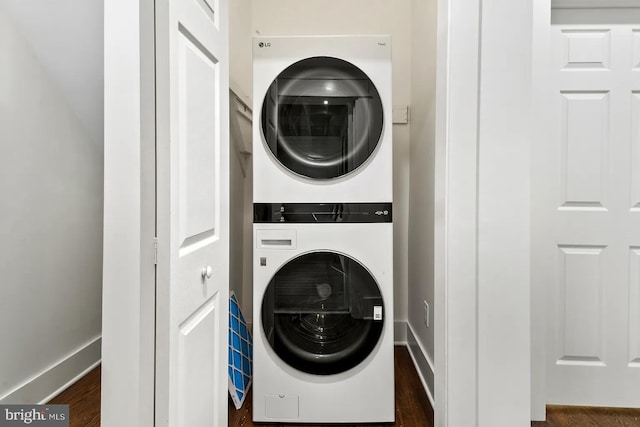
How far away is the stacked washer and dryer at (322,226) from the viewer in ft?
5.39

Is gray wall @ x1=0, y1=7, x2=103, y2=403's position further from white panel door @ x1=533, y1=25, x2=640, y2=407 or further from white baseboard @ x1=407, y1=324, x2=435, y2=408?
white panel door @ x1=533, y1=25, x2=640, y2=407

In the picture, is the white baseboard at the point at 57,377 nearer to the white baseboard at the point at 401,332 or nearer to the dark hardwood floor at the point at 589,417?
the dark hardwood floor at the point at 589,417

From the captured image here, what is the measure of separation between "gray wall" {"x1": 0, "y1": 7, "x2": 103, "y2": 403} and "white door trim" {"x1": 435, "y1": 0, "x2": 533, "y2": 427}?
41.8 inches

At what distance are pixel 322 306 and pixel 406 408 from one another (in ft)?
2.19

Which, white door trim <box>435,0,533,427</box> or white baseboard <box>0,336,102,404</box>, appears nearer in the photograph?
white baseboard <box>0,336,102,404</box>

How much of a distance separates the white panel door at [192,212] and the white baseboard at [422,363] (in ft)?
3.36

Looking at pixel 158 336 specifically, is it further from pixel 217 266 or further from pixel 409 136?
pixel 409 136

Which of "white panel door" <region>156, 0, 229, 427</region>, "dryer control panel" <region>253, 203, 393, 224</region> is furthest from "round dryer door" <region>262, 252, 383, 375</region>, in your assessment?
"white panel door" <region>156, 0, 229, 427</region>

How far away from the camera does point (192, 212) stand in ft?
3.12

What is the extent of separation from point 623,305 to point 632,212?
454mm

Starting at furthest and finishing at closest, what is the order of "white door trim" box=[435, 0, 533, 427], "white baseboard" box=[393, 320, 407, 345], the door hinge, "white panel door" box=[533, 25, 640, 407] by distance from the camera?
"white baseboard" box=[393, 320, 407, 345]
"white panel door" box=[533, 25, 640, 407]
"white door trim" box=[435, 0, 533, 427]
the door hinge

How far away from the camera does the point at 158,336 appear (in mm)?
808

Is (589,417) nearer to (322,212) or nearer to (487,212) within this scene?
(487,212)

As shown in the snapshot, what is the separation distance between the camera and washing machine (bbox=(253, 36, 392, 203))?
5.41 feet
